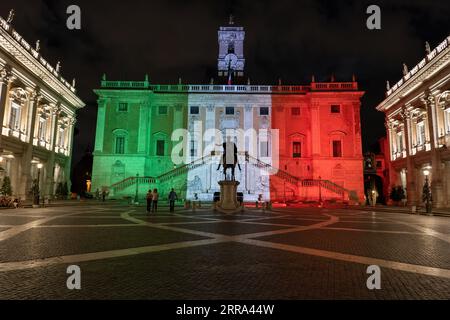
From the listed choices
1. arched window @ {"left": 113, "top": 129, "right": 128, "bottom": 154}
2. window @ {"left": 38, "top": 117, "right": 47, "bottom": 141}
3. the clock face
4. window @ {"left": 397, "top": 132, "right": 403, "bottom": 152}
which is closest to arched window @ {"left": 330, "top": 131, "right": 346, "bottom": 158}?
window @ {"left": 397, "top": 132, "right": 403, "bottom": 152}

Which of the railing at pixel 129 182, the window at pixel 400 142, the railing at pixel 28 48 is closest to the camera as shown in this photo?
the railing at pixel 28 48

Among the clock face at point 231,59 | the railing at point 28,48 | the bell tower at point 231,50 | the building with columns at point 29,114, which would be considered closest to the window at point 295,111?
the bell tower at point 231,50

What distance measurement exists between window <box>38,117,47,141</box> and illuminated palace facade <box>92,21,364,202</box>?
6.81m

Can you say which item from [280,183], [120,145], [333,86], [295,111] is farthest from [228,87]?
[120,145]

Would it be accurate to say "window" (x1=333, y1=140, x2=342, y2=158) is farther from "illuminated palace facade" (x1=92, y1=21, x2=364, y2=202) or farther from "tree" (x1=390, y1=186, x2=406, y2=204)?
"tree" (x1=390, y1=186, x2=406, y2=204)

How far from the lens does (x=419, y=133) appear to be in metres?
35.2

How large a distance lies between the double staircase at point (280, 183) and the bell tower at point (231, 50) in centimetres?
3166

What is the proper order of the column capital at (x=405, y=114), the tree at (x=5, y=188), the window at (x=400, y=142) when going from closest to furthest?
the tree at (x=5, y=188)
the column capital at (x=405, y=114)
the window at (x=400, y=142)

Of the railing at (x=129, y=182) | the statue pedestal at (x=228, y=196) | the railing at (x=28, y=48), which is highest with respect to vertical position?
the railing at (x=28, y=48)

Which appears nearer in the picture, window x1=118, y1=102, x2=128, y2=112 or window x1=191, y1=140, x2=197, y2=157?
window x1=191, y1=140, x2=197, y2=157

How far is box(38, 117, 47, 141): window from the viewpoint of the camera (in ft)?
123

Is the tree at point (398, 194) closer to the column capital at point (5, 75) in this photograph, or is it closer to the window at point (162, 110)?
the window at point (162, 110)

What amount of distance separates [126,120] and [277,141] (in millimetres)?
22861

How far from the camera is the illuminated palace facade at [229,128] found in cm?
4281
